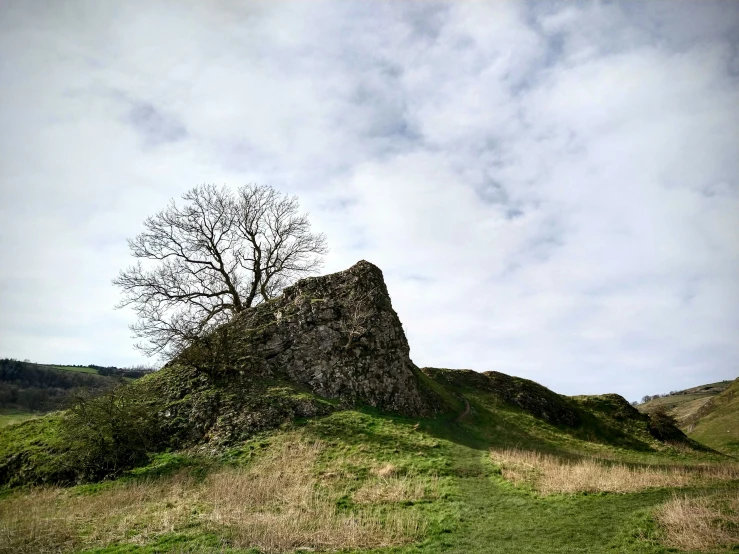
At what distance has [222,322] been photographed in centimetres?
3538

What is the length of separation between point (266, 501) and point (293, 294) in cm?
2266

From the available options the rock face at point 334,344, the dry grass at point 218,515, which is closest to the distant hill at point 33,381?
the rock face at point 334,344

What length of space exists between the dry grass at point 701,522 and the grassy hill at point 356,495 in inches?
4.4

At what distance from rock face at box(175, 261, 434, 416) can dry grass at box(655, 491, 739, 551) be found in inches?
774

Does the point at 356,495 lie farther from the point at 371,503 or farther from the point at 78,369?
the point at 78,369

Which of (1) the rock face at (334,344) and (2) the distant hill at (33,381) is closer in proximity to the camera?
(1) the rock face at (334,344)

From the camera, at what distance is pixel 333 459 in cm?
2352

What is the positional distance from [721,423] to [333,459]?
87304 millimetres

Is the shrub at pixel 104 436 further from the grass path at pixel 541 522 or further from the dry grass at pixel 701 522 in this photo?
the dry grass at pixel 701 522

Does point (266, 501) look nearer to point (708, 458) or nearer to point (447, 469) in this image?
point (447, 469)

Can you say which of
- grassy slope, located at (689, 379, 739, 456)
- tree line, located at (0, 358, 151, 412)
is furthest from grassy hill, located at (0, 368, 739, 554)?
tree line, located at (0, 358, 151, 412)

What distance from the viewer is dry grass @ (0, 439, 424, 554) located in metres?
14.3

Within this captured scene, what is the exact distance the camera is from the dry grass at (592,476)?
62.3 ft

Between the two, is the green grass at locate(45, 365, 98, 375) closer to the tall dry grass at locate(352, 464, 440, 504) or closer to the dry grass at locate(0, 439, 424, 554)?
the dry grass at locate(0, 439, 424, 554)
